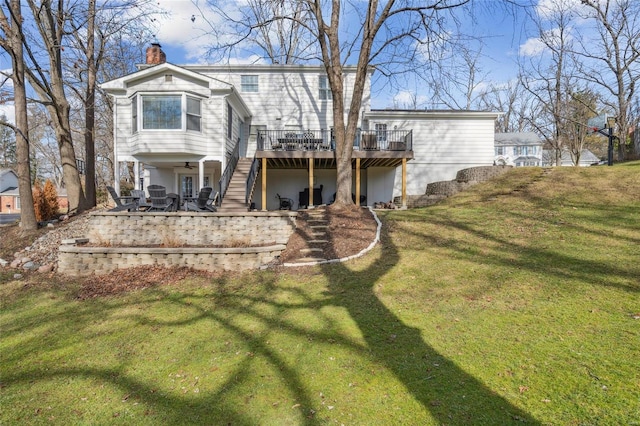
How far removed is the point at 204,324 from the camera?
16.5 feet

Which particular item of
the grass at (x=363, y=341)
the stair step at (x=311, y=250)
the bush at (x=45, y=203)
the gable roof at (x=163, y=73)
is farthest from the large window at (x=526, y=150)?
the bush at (x=45, y=203)

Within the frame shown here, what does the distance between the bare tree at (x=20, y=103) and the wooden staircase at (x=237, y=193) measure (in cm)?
622

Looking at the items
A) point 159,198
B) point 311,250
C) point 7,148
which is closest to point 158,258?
point 159,198

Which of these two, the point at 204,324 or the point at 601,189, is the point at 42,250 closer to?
the point at 204,324

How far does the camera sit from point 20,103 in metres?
10.9

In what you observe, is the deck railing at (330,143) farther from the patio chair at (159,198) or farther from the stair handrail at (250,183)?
the patio chair at (159,198)

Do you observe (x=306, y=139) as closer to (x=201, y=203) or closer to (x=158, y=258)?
(x=201, y=203)

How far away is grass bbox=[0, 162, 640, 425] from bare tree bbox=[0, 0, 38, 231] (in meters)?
4.45

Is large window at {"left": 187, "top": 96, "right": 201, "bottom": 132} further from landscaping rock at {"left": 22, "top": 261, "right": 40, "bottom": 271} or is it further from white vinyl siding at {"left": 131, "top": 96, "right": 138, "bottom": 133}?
landscaping rock at {"left": 22, "top": 261, "right": 40, "bottom": 271}

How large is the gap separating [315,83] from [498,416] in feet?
54.2

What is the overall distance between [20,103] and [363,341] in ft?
43.7

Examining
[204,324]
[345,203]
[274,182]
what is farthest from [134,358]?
[274,182]

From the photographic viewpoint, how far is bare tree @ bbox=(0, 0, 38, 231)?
418 inches

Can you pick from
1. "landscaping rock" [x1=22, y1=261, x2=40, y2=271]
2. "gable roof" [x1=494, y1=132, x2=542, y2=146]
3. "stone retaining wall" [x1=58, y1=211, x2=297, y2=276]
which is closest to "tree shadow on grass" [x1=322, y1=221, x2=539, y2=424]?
"stone retaining wall" [x1=58, y1=211, x2=297, y2=276]
